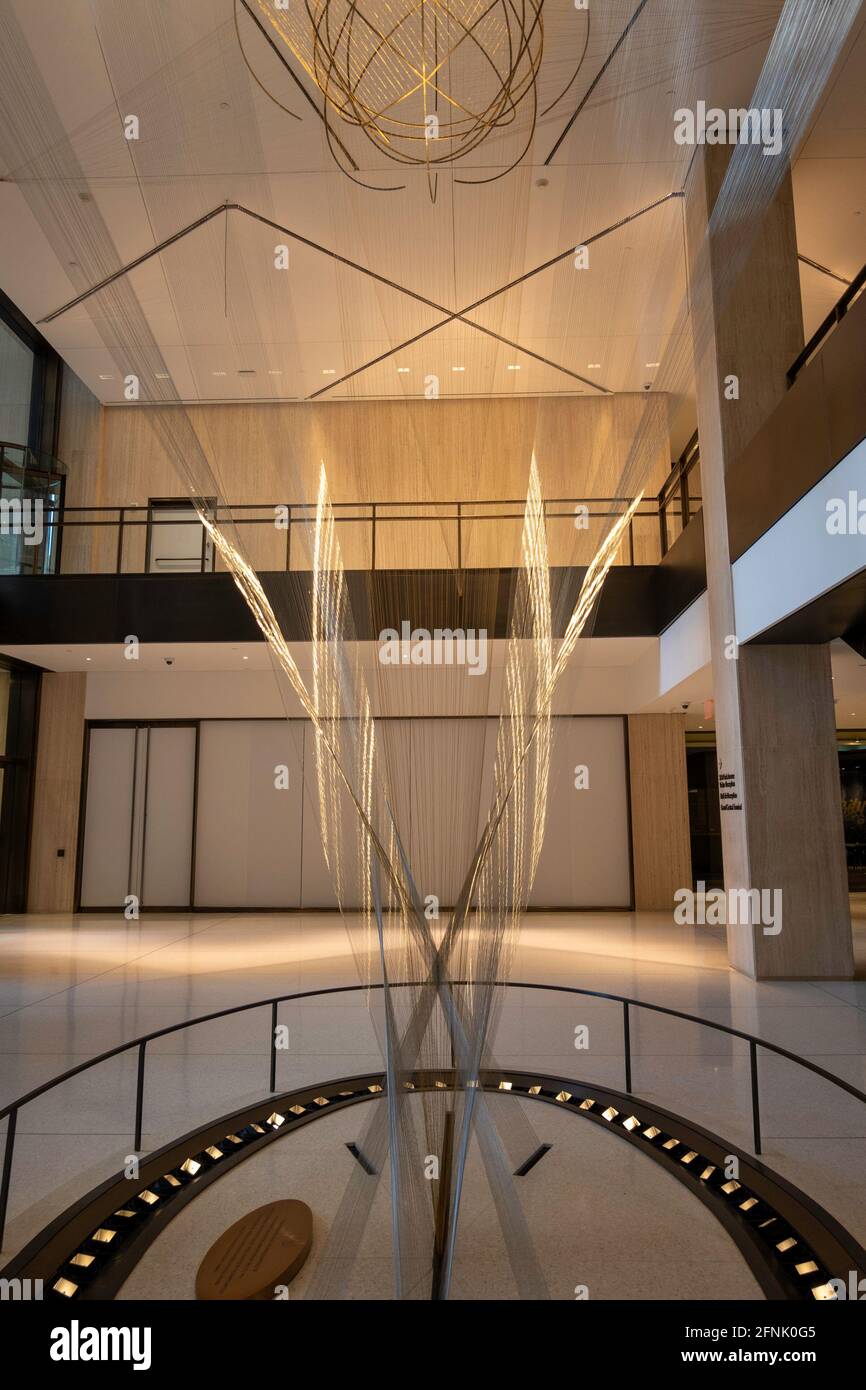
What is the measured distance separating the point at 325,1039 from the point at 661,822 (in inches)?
383

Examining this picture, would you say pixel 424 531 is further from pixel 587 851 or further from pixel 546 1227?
pixel 587 851

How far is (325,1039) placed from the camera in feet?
20.1

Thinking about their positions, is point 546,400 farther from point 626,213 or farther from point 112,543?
point 112,543

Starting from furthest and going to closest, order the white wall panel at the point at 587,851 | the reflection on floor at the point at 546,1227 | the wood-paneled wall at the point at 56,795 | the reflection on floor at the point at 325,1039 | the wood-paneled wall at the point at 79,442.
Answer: the wood-paneled wall at the point at 79,442
the white wall panel at the point at 587,851
the wood-paneled wall at the point at 56,795
the reflection on floor at the point at 325,1039
the reflection on floor at the point at 546,1227

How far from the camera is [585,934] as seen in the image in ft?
39.1

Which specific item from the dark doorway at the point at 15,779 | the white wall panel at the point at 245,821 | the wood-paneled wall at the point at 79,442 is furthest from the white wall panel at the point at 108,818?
the wood-paneled wall at the point at 79,442

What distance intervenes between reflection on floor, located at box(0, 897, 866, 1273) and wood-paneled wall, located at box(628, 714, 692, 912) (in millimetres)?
3363

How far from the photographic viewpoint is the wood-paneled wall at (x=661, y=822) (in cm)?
1463

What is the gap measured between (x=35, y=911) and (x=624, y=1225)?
13504 mm

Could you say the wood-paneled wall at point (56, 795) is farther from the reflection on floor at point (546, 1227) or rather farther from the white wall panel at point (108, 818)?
the reflection on floor at point (546, 1227)

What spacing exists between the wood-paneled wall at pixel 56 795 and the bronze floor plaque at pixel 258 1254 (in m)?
12.6

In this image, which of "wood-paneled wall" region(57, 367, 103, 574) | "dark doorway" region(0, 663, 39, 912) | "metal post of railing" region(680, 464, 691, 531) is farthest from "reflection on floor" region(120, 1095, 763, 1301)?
"wood-paneled wall" region(57, 367, 103, 574)

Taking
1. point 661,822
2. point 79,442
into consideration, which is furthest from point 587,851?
point 79,442
